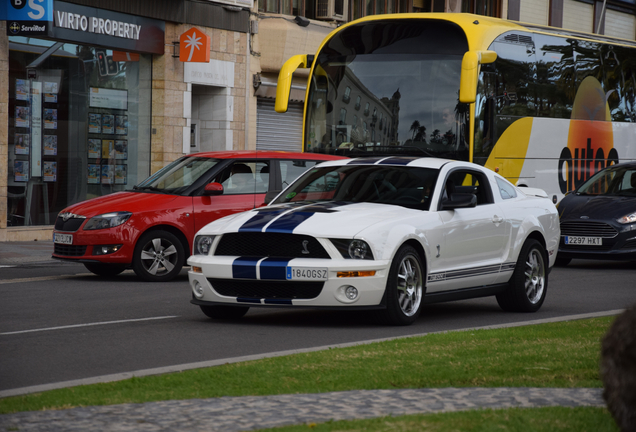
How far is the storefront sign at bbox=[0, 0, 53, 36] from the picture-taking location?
19.2 meters

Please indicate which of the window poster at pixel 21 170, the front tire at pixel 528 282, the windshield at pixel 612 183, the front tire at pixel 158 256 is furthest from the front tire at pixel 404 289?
the window poster at pixel 21 170

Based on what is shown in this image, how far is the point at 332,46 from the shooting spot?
16688mm

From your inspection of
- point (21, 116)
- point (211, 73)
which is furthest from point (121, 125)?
point (21, 116)

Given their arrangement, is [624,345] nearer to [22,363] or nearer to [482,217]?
[22,363]

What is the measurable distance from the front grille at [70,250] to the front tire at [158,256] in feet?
2.10

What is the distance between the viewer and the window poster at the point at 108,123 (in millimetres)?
22859

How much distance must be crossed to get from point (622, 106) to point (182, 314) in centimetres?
1319

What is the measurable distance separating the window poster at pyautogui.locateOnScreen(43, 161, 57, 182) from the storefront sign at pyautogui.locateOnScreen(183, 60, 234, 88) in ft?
14.7

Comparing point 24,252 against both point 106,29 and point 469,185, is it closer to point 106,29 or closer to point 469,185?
point 106,29

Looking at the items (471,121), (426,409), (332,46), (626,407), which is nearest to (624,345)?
(626,407)

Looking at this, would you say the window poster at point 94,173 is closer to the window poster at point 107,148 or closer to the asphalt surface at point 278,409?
the window poster at point 107,148

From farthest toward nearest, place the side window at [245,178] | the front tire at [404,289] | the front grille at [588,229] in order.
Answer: the front grille at [588,229] → the side window at [245,178] → the front tire at [404,289]

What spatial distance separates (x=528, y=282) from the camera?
35.2 ft

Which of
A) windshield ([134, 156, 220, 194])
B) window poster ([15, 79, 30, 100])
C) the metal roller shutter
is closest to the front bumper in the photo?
windshield ([134, 156, 220, 194])
